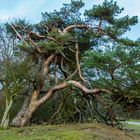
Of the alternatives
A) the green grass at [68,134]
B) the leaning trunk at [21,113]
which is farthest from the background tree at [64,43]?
the green grass at [68,134]

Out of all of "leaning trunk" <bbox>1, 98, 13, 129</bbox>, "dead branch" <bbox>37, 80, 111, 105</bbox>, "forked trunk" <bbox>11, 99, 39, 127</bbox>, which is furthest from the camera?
"forked trunk" <bbox>11, 99, 39, 127</bbox>

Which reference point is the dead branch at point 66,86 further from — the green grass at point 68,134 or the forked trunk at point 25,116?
the green grass at point 68,134

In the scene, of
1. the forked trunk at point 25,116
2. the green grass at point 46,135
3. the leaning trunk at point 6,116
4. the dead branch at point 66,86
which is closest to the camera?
the green grass at point 46,135

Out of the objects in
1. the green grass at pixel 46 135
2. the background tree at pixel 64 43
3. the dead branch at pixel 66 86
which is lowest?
the green grass at pixel 46 135

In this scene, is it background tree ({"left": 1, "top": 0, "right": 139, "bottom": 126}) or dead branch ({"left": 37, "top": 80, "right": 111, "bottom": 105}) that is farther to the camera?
background tree ({"left": 1, "top": 0, "right": 139, "bottom": 126})

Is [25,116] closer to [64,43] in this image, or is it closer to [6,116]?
[6,116]

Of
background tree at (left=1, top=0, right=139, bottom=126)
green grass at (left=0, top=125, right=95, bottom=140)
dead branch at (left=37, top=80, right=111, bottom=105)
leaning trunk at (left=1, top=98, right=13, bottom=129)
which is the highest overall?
background tree at (left=1, top=0, right=139, bottom=126)

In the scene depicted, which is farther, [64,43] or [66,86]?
[64,43]

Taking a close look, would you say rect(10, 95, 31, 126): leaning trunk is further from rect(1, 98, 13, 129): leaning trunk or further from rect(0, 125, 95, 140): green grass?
rect(0, 125, 95, 140): green grass

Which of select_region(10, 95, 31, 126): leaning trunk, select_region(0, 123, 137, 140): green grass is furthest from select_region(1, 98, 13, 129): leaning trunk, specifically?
select_region(0, 123, 137, 140): green grass

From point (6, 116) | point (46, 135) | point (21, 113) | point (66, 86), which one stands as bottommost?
point (46, 135)

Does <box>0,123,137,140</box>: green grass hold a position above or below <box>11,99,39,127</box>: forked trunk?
below

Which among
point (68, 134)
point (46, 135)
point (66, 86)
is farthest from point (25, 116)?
point (68, 134)

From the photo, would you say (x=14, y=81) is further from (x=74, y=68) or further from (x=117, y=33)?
(x=117, y=33)
